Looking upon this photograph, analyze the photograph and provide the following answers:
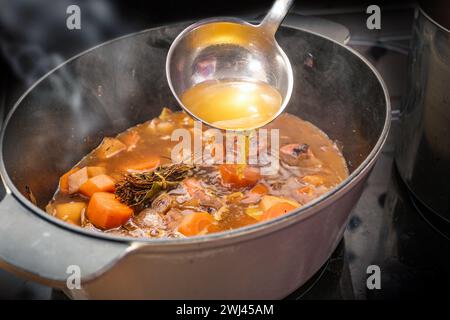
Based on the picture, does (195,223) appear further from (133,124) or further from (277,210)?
(133,124)

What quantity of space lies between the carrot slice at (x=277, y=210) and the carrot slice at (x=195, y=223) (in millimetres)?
129

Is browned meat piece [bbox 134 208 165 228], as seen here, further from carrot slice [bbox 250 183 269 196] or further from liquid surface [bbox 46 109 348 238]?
carrot slice [bbox 250 183 269 196]

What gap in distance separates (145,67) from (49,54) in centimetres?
32

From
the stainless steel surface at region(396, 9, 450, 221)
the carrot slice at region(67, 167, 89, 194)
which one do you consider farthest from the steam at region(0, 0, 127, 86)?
the stainless steel surface at region(396, 9, 450, 221)

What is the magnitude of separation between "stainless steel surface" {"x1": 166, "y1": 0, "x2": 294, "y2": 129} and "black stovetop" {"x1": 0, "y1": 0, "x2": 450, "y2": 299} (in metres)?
0.37

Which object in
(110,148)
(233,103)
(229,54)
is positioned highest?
(229,54)

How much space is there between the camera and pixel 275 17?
4.56 ft

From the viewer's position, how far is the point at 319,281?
127 centimetres

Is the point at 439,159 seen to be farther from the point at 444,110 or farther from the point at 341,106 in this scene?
the point at 341,106

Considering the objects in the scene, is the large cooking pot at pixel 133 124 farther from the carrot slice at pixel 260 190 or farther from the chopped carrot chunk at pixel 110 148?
the carrot slice at pixel 260 190

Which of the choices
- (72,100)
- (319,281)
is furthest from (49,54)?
(319,281)

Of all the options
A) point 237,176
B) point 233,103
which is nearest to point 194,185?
point 237,176

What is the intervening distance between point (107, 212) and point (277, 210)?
39 centimetres

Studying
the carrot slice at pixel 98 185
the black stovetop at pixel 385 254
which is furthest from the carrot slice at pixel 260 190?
the carrot slice at pixel 98 185
